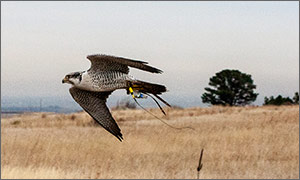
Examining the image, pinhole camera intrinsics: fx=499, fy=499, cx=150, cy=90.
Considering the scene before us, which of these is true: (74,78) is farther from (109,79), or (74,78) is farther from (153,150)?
(153,150)

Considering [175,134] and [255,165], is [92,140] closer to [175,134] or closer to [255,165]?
[175,134]

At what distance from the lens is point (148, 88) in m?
0.91

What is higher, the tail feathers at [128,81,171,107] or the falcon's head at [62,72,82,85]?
the falcon's head at [62,72,82,85]

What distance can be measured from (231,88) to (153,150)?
60.4 feet

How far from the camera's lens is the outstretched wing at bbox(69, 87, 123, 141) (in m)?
0.96

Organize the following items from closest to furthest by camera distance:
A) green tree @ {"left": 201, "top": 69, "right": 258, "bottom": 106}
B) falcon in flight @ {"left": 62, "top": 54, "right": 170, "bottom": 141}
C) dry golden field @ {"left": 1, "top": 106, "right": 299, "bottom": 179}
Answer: falcon in flight @ {"left": 62, "top": 54, "right": 170, "bottom": 141}, dry golden field @ {"left": 1, "top": 106, "right": 299, "bottom": 179}, green tree @ {"left": 201, "top": 69, "right": 258, "bottom": 106}

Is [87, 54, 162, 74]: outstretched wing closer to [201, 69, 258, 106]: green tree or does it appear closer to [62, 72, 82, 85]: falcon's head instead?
[62, 72, 82, 85]: falcon's head

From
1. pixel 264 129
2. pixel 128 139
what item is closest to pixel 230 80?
pixel 264 129

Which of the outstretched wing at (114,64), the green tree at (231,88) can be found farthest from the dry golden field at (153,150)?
the outstretched wing at (114,64)

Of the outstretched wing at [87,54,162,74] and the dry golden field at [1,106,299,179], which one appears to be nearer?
the outstretched wing at [87,54,162,74]

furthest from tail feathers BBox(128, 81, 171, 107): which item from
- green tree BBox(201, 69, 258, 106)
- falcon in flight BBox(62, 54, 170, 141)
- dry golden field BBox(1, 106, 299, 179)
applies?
green tree BBox(201, 69, 258, 106)

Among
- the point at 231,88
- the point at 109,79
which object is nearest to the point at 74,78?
the point at 109,79

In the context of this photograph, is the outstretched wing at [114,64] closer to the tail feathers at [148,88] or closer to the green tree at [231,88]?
the tail feathers at [148,88]

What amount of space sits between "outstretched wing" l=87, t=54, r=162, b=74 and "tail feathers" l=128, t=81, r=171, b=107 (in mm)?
30
